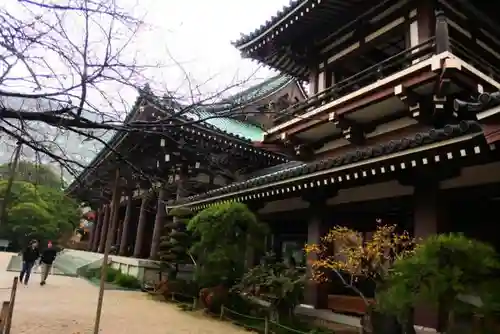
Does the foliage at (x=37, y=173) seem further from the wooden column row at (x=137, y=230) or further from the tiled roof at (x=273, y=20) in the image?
the tiled roof at (x=273, y=20)

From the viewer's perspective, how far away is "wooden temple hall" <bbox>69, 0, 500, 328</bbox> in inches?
267

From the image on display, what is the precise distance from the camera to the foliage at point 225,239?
1008 cm

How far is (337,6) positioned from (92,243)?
2489 cm

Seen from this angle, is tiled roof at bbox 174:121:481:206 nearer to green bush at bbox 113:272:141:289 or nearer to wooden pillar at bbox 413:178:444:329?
wooden pillar at bbox 413:178:444:329

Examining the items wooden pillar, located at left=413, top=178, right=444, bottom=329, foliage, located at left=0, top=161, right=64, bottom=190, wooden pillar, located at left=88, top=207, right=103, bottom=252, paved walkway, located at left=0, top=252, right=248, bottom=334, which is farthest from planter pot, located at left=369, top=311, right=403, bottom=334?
wooden pillar, located at left=88, top=207, right=103, bottom=252

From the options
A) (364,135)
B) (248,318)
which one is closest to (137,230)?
(248,318)

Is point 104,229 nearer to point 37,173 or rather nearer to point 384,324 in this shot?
point 37,173

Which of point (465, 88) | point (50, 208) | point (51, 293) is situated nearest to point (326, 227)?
point (465, 88)

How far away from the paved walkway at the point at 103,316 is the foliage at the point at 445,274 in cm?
439

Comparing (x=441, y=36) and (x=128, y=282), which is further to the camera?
(x=128, y=282)

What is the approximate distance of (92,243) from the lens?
97.1ft

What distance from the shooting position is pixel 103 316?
923cm

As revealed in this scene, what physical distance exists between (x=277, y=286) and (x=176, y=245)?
5944mm

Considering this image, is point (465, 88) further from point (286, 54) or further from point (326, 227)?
point (286, 54)
